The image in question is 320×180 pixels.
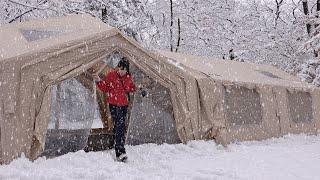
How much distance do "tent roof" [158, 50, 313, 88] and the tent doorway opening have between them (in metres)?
1.21

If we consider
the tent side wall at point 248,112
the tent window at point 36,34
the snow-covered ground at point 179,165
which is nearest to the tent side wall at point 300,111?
A: the tent side wall at point 248,112

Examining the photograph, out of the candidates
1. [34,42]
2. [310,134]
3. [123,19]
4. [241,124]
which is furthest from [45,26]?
[123,19]

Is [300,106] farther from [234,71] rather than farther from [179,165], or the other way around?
[179,165]

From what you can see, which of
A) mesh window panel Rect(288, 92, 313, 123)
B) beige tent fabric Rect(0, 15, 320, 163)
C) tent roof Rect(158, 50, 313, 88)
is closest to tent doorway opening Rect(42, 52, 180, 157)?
beige tent fabric Rect(0, 15, 320, 163)

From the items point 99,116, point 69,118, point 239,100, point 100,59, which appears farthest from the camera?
point 239,100

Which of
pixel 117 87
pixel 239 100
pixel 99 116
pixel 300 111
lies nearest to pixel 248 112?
pixel 239 100

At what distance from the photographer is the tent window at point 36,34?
7.25 metres

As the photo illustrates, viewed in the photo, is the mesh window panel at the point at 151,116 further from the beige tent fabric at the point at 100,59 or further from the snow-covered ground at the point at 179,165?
the snow-covered ground at the point at 179,165

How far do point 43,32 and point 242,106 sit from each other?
5.01 meters

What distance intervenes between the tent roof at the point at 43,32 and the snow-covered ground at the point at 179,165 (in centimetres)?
171

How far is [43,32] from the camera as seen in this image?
7531 millimetres

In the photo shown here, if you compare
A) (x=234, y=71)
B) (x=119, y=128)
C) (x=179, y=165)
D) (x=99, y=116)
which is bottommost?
(x=99, y=116)

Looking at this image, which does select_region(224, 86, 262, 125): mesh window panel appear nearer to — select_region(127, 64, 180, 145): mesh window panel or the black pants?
select_region(127, 64, 180, 145): mesh window panel

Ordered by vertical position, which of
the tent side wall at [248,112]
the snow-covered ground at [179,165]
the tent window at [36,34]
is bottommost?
the tent side wall at [248,112]
